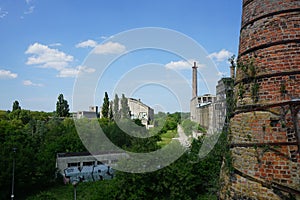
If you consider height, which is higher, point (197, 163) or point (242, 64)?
point (242, 64)

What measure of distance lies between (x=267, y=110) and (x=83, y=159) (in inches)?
869

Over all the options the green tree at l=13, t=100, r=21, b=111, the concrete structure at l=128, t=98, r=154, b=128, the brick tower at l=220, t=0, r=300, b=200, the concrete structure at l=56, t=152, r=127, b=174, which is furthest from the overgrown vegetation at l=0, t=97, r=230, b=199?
the green tree at l=13, t=100, r=21, b=111

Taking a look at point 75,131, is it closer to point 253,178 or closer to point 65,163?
point 65,163

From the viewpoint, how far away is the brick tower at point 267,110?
9.93 ft

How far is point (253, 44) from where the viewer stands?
357 cm

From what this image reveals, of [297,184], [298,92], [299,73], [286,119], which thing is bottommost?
[297,184]

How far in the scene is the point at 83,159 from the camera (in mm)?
23266

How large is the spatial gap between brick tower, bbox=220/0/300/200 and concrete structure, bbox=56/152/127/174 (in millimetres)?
19193

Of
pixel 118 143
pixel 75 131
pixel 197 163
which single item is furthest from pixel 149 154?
pixel 75 131

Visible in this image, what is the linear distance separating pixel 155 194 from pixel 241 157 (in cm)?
1053

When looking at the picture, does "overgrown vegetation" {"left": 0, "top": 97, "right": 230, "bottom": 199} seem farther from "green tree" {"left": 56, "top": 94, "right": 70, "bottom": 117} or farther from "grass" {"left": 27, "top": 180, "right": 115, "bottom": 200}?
"green tree" {"left": 56, "top": 94, "right": 70, "bottom": 117}

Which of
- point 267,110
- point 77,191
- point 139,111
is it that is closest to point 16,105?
point 139,111

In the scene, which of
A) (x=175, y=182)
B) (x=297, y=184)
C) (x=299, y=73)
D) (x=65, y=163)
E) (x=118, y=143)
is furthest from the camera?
(x=118, y=143)

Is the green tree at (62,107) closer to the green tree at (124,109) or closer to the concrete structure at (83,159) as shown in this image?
the green tree at (124,109)
